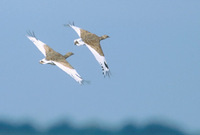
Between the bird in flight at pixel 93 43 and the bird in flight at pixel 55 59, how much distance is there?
111 cm

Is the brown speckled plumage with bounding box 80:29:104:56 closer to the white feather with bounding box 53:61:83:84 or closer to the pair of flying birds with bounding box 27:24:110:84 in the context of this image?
the pair of flying birds with bounding box 27:24:110:84

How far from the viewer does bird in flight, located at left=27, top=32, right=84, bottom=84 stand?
32344 mm

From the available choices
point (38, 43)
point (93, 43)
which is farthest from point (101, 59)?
point (38, 43)

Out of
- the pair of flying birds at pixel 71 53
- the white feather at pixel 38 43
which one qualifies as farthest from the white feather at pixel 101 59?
the white feather at pixel 38 43

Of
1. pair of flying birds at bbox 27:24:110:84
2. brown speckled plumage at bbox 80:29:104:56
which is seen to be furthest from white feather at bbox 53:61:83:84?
brown speckled plumage at bbox 80:29:104:56

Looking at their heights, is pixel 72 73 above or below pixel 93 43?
below

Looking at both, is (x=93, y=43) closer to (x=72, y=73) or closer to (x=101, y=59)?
(x=101, y=59)

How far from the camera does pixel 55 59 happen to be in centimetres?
3381

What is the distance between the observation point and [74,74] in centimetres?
3231

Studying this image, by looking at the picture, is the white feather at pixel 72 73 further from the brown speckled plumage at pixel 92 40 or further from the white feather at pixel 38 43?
the brown speckled plumage at pixel 92 40

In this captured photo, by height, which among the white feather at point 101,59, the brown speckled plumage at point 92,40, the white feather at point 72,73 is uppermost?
the brown speckled plumage at point 92,40

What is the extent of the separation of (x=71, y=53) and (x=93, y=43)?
1.48m

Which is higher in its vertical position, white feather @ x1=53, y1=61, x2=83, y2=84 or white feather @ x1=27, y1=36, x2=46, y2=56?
white feather @ x1=27, y1=36, x2=46, y2=56

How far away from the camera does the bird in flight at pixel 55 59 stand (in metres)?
32.3
